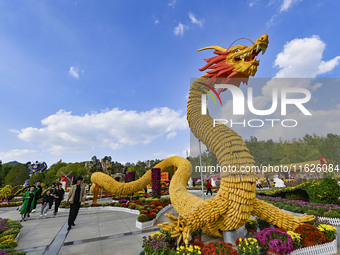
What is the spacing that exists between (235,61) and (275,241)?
3418 mm

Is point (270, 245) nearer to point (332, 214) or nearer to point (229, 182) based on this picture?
point (229, 182)

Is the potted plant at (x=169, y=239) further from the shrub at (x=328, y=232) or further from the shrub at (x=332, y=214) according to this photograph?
the shrub at (x=332, y=214)

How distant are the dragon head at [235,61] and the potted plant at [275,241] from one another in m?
3.04

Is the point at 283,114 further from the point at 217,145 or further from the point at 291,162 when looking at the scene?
the point at 217,145

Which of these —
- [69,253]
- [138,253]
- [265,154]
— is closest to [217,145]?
[265,154]

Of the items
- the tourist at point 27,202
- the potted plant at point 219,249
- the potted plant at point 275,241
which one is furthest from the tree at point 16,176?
the potted plant at point 275,241

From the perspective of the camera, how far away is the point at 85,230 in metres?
5.64

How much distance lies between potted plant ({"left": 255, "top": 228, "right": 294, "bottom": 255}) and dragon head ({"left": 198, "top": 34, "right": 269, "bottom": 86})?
304 cm

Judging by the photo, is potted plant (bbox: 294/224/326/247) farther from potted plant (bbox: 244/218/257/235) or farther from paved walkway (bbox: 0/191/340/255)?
paved walkway (bbox: 0/191/340/255)

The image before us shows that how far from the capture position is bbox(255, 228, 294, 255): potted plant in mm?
3053

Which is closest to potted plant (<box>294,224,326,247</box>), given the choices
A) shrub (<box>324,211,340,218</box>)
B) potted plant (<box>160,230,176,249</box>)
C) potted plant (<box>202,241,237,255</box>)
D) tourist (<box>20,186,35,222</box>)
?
potted plant (<box>202,241,237,255</box>)

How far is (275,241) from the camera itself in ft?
10.3

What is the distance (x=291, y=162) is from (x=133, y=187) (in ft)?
27.2

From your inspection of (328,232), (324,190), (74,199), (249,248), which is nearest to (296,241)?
(328,232)
